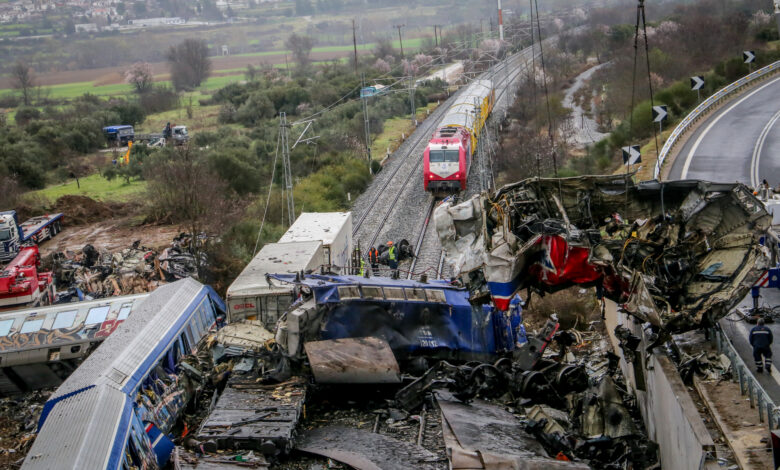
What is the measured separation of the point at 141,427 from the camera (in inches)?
474

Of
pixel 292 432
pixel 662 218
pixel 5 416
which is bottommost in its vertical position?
pixel 5 416

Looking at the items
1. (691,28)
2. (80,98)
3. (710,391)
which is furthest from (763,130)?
(80,98)

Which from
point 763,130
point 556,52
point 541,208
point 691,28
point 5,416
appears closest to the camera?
point 541,208

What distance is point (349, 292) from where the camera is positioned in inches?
559

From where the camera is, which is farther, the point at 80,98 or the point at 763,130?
the point at 80,98

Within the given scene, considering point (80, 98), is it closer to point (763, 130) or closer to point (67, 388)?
point (763, 130)

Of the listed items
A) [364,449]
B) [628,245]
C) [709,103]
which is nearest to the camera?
[364,449]

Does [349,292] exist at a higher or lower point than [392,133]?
higher

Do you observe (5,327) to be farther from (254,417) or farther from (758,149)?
(758,149)

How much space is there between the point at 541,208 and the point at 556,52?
2560 inches

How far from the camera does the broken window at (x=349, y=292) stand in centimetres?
1412

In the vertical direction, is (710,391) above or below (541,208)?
below

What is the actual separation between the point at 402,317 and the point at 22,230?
918 inches

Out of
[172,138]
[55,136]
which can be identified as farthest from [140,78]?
[172,138]
